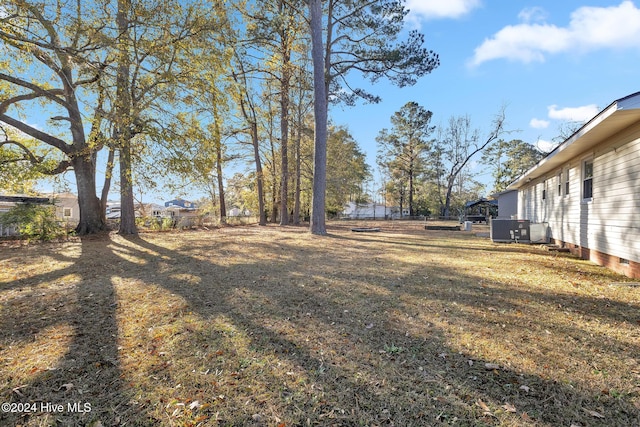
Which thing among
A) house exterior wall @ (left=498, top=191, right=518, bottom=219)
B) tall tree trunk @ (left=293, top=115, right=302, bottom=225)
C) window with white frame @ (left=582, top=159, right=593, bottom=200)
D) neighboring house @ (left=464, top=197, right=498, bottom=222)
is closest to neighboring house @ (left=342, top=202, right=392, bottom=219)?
neighboring house @ (left=464, top=197, right=498, bottom=222)

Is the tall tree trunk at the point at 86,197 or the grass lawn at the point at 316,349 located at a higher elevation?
the tall tree trunk at the point at 86,197

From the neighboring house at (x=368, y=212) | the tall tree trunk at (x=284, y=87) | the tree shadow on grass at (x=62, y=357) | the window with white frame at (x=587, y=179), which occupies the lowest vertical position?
the tree shadow on grass at (x=62, y=357)

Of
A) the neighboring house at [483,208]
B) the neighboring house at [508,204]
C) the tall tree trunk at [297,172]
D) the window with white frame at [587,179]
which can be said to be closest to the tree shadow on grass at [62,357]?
the window with white frame at [587,179]

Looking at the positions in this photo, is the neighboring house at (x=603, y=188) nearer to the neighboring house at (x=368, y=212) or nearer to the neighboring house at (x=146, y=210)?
the neighboring house at (x=146, y=210)

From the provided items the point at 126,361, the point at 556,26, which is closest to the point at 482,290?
the point at 126,361

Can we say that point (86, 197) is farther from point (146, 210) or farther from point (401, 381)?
point (401, 381)

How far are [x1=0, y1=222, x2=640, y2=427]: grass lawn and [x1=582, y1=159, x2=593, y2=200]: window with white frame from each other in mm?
3074

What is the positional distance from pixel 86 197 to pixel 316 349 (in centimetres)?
1215

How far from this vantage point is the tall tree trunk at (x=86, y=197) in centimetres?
1082

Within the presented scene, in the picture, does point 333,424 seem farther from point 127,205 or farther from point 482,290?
point 127,205

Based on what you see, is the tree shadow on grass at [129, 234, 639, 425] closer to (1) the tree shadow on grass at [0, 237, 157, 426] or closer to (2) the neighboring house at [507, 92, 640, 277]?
(1) the tree shadow on grass at [0, 237, 157, 426]

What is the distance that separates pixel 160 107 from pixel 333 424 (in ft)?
31.9

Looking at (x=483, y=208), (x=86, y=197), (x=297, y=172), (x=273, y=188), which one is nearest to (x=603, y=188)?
(x=86, y=197)

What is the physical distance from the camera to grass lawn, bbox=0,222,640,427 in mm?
1957
